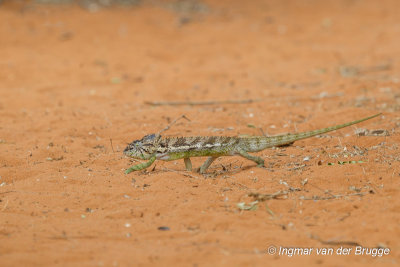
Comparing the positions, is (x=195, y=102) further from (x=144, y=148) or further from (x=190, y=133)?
(x=144, y=148)

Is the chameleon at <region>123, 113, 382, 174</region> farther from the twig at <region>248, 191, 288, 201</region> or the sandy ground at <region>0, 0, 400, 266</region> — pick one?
the twig at <region>248, 191, 288, 201</region>

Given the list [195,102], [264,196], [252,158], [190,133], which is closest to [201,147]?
[252,158]

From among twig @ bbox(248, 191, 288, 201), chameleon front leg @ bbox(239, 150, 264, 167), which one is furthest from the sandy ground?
chameleon front leg @ bbox(239, 150, 264, 167)

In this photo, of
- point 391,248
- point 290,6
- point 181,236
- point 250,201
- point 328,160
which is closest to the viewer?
point 391,248

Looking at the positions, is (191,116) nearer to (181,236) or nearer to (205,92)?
(205,92)

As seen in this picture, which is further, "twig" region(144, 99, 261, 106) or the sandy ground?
"twig" region(144, 99, 261, 106)

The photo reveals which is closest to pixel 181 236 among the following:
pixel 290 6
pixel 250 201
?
pixel 250 201
